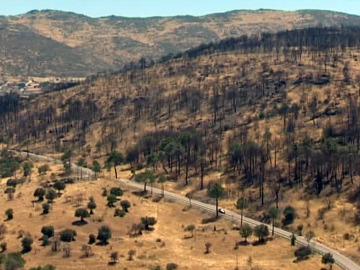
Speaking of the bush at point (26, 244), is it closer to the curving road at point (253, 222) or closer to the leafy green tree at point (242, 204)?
the curving road at point (253, 222)

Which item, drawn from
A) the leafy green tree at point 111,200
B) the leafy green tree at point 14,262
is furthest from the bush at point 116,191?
the leafy green tree at point 14,262

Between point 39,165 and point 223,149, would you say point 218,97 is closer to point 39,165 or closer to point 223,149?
point 223,149

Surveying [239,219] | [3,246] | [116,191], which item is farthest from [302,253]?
[3,246]

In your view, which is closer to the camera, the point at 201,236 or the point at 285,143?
the point at 201,236

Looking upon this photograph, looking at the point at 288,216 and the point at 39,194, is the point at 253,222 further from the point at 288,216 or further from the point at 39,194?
the point at 39,194

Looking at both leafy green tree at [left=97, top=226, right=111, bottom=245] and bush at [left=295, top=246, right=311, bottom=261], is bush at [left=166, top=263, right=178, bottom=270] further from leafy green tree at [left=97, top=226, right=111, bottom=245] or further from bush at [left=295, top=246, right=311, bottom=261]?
bush at [left=295, top=246, right=311, bottom=261]

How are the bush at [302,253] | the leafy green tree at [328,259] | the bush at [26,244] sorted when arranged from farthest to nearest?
the bush at [26,244] < the bush at [302,253] < the leafy green tree at [328,259]

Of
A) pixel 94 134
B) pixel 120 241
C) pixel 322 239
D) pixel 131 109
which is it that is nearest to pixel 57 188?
pixel 120 241

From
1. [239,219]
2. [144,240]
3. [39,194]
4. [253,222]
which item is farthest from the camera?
[39,194]
